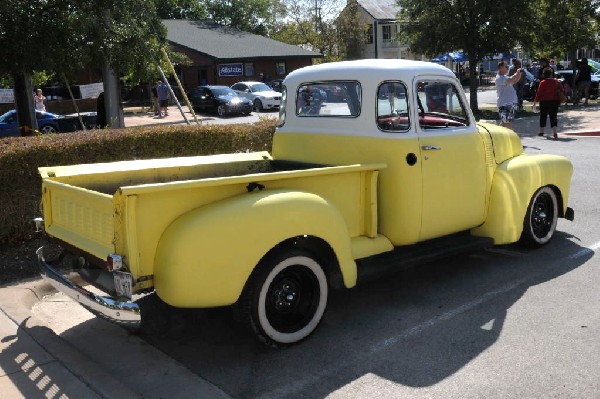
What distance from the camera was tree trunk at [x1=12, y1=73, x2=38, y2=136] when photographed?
11578mm

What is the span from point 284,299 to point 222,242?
790mm

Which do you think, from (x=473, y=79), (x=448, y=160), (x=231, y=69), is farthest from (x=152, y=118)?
(x=448, y=160)

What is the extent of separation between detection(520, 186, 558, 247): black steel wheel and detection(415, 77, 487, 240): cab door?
2.46 feet

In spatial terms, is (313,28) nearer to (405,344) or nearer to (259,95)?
(259,95)

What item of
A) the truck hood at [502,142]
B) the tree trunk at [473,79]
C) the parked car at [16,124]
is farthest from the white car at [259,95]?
the truck hood at [502,142]

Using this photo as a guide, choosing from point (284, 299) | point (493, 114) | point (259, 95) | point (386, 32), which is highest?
point (386, 32)

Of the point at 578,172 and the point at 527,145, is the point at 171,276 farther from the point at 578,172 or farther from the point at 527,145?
the point at 527,145

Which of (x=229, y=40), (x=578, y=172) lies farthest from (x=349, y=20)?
(x=578, y=172)

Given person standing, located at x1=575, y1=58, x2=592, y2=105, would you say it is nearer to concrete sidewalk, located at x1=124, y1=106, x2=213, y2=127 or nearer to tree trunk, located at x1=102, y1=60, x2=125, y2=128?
concrete sidewalk, located at x1=124, y1=106, x2=213, y2=127

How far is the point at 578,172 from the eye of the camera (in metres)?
10.5

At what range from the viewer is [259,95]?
3186 centimetres

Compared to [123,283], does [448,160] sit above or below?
above

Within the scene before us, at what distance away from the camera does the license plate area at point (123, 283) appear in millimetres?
3752

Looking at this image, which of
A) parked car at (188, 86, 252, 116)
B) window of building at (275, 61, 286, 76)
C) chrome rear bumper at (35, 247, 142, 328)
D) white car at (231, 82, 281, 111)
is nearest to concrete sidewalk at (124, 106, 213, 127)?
parked car at (188, 86, 252, 116)
